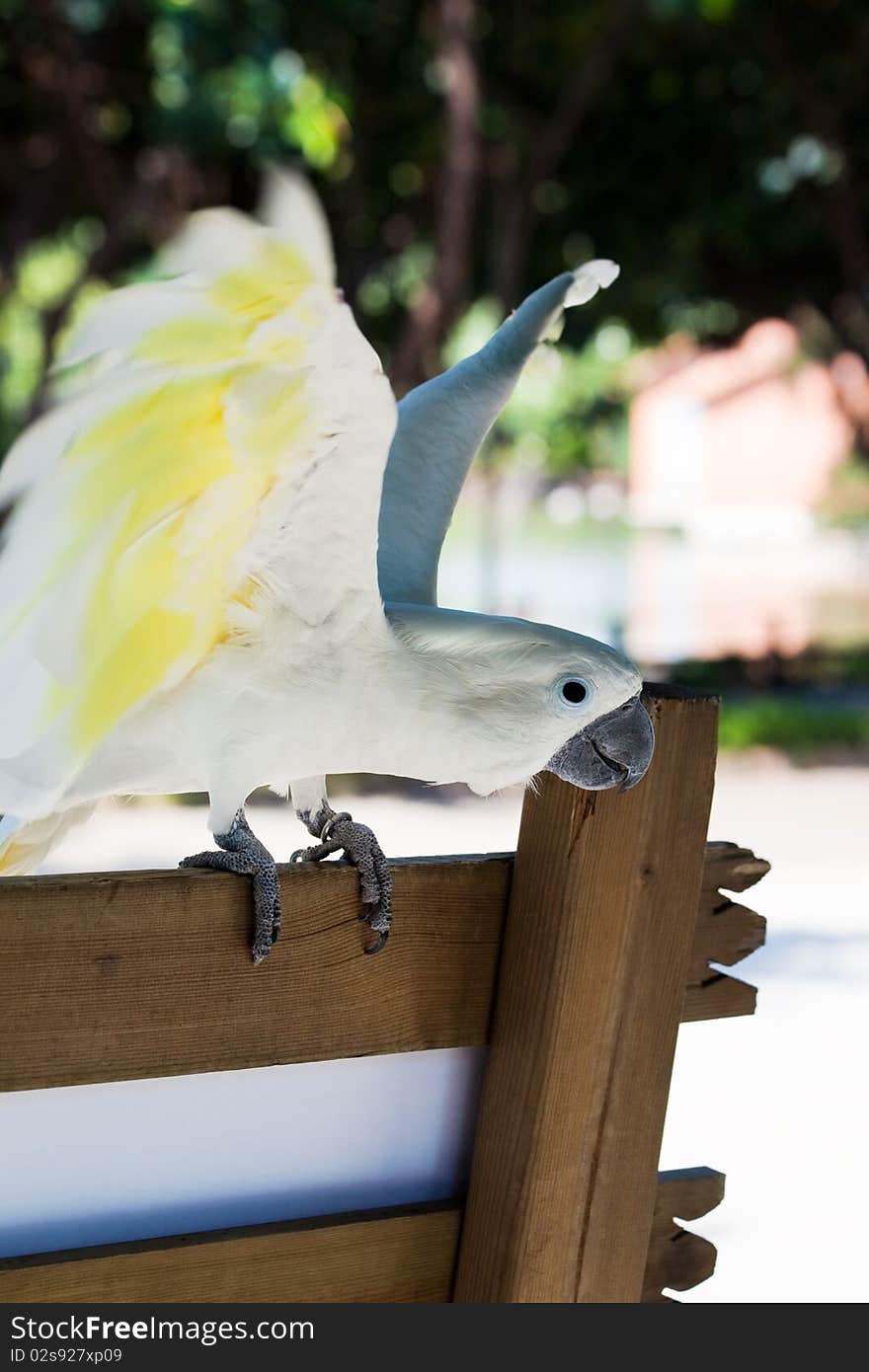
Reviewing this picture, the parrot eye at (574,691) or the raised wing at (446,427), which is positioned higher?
the raised wing at (446,427)

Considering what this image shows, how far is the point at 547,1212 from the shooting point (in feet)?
3.65

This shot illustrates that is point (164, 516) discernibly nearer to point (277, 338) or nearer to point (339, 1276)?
point (277, 338)

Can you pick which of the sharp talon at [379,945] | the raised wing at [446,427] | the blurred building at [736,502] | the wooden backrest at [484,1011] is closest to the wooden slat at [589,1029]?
the wooden backrest at [484,1011]

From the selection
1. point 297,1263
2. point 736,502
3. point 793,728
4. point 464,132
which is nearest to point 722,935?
point 297,1263

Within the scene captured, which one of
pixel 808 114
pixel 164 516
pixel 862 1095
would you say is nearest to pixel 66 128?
pixel 808 114

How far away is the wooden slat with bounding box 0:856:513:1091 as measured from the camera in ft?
3.12

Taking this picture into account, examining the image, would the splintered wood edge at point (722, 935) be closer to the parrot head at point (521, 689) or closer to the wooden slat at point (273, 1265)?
the parrot head at point (521, 689)

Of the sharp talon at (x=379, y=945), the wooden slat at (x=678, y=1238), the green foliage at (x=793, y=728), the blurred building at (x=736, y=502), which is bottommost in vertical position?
the wooden slat at (x=678, y=1238)

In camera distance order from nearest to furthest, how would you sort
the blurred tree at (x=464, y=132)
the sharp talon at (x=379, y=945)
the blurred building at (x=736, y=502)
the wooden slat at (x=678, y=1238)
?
the sharp talon at (x=379, y=945)
the wooden slat at (x=678, y=1238)
the blurred tree at (x=464, y=132)
the blurred building at (x=736, y=502)

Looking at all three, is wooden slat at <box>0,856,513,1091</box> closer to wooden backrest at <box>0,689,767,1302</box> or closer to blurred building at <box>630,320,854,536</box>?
wooden backrest at <box>0,689,767,1302</box>

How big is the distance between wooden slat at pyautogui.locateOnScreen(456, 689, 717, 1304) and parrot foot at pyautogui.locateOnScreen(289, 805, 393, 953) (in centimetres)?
11

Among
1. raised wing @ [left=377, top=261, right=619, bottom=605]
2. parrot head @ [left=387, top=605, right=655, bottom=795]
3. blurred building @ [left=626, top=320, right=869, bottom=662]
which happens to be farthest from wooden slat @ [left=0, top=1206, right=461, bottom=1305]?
blurred building @ [left=626, top=320, right=869, bottom=662]

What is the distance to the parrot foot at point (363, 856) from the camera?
110 cm

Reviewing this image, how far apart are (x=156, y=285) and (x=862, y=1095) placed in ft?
11.2
